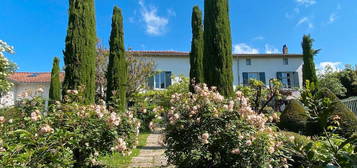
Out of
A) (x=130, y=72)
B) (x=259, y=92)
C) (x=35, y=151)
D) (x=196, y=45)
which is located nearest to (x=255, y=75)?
(x=196, y=45)

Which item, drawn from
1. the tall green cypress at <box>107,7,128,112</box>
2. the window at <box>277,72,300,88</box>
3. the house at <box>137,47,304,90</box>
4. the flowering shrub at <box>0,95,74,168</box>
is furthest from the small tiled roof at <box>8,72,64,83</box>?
the window at <box>277,72,300,88</box>

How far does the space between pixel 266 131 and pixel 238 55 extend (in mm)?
16772

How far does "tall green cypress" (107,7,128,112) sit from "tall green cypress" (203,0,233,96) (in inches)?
178

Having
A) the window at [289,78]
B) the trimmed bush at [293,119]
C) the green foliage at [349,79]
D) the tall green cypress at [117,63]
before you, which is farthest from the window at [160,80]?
the green foliage at [349,79]

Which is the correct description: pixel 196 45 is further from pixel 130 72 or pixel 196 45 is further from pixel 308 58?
pixel 308 58

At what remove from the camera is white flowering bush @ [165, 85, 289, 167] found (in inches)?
127

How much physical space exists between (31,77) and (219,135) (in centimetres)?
2394

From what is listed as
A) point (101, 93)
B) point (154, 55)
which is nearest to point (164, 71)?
point (154, 55)

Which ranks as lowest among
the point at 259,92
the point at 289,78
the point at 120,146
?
the point at 120,146

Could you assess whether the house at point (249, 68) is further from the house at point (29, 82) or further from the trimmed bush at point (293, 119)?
the trimmed bush at point (293, 119)

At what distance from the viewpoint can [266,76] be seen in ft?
63.9

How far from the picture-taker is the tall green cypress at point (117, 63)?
9711mm

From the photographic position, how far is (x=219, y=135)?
135 inches

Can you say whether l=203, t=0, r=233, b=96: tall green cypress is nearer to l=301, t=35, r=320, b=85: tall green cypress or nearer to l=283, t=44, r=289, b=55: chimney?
l=301, t=35, r=320, b=85: tall green cypress
